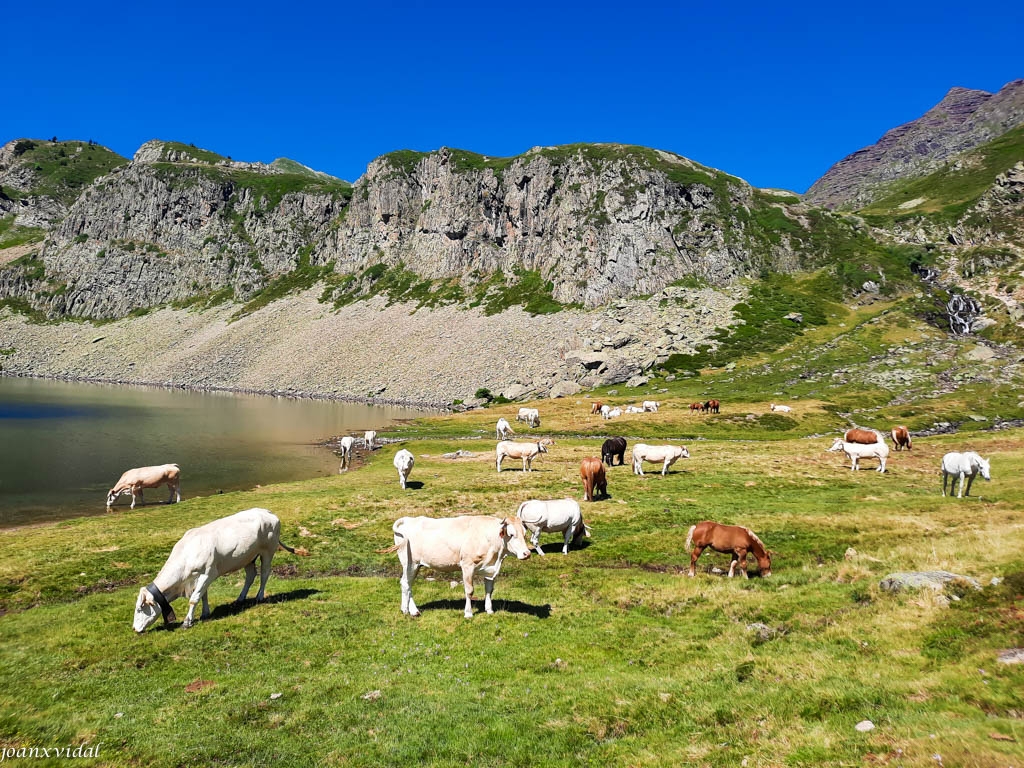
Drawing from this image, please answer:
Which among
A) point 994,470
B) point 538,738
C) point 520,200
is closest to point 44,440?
point 538,738

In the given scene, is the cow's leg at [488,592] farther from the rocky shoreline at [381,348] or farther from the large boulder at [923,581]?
the rocky shoreline at [381,348]

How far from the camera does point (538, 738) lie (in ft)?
29.8

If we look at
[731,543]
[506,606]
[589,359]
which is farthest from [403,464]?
[589,359]

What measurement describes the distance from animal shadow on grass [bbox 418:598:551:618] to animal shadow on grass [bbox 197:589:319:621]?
426cm

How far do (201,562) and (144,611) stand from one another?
5.49 feet

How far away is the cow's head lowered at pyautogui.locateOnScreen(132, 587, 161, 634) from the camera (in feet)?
45.6

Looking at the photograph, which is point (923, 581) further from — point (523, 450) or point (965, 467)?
point (523, 450)

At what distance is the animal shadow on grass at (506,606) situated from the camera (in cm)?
1552

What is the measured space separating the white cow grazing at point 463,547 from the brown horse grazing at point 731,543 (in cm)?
725

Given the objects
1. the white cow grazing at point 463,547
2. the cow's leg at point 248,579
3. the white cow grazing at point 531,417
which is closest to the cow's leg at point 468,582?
the white cow grazing at point 463,547

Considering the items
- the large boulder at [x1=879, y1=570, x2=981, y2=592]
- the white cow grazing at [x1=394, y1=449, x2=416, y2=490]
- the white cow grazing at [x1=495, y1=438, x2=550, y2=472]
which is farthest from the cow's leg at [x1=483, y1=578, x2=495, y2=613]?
the white cow grazing at [x1=495, y1=438, x2=550, y2=472]

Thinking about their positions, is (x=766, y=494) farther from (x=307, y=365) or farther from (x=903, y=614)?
(x=307, y=365)

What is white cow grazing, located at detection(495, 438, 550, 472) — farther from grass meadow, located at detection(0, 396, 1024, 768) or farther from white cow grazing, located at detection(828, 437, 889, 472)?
white cow grazing, located at detection(828, 437, 889, 472)

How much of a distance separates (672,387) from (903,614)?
81560mm
